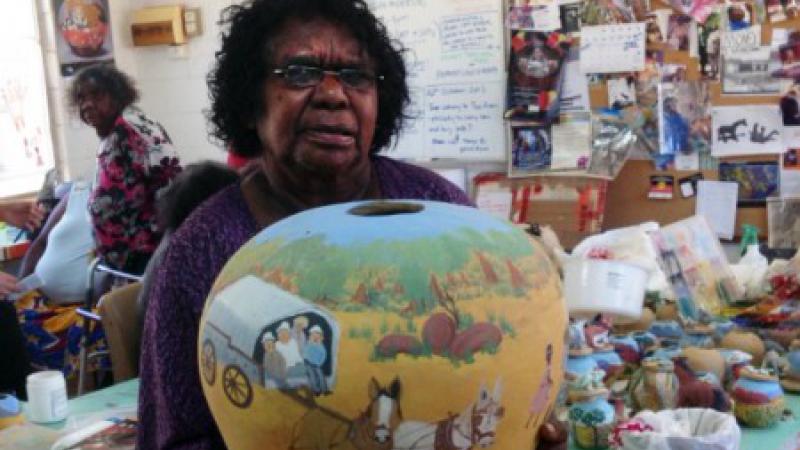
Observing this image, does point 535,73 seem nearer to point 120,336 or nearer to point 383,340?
point 120,336

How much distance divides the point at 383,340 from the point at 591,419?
90 centimetres

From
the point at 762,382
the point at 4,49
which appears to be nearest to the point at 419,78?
the point at 4,49

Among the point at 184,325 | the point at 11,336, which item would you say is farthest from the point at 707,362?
the point at 11,336

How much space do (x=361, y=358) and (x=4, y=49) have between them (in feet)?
14.1

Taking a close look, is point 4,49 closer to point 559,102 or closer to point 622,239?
point 559,102

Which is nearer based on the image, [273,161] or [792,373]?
[273,161]

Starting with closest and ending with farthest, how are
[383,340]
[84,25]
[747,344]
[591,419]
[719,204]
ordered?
1. [383,340]
2. [591,419]
3. [747,344]
4. [719,204]
5. [84,25]

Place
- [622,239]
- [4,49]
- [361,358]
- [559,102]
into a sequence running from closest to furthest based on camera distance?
[361,358] → [622,239] → [559,102] → [4,49]

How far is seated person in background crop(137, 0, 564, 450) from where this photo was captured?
96 cm

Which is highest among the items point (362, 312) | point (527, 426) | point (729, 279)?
point (362, 312)

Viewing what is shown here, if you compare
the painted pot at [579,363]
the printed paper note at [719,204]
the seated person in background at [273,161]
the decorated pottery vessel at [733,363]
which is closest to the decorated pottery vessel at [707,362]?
the decorated pottery vessel at [733,363]

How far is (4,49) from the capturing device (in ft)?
14.1

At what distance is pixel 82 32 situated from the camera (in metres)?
4.41

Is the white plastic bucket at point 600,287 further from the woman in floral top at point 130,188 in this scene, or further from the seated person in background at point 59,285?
the seated person in background at point 59,285
